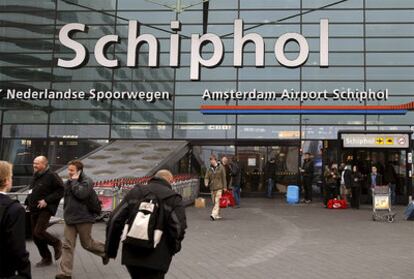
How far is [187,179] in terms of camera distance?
19391 millimetres

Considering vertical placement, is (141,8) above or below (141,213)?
above

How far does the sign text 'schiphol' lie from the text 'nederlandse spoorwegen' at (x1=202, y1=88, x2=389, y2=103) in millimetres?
1526

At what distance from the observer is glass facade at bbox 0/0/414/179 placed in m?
24.8

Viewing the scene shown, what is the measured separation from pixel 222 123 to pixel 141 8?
26.1 feet

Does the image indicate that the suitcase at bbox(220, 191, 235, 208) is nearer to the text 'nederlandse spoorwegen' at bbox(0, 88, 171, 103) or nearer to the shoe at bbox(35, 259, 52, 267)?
the text 'nederlandse spoorwegen' at bbox(0, 88, 171, 103)

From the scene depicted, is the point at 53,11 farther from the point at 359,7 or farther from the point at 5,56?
the point at 359,7

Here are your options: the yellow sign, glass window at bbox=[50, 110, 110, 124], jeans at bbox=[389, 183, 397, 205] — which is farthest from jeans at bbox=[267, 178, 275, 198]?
glass window at bbox=[50, 110, 110, 124]

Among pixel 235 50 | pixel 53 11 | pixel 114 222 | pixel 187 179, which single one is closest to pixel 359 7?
pixel 235 50

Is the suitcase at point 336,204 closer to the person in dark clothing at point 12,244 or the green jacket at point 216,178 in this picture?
the green jacket at point 216,178

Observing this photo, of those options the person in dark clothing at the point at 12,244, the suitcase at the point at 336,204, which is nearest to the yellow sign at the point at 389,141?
the suitcase at the point at 336,204

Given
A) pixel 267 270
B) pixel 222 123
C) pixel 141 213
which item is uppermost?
pixel 222 123

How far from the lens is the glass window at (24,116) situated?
25.7 meters

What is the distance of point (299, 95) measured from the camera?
81.4 feet

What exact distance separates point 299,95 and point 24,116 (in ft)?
47.1
